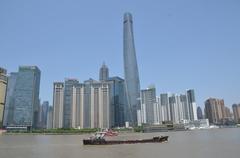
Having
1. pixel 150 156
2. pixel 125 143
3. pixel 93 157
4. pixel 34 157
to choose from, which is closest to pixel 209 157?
pixel 150 156

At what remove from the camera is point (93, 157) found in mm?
41188

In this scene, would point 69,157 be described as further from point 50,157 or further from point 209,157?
point 209,157

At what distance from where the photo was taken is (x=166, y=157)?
129ft

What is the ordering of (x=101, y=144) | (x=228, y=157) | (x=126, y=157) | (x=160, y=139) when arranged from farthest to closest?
(x=160, y=139), (x=101, y=144), (x=126, y=157), (x=228, y=157)

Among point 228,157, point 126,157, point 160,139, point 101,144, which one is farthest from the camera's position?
point 160,139

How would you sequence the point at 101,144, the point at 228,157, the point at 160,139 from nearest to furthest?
the point at 228,157 → the point at 101,144 → the point at 160,139

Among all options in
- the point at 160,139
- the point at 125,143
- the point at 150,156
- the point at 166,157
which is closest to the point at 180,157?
the point at 166,157

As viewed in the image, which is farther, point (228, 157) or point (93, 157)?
point (93, 157)

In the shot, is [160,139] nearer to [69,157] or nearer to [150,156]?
[150,156]

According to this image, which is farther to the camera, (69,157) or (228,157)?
(69,157)

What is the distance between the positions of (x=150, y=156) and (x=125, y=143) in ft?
89.1

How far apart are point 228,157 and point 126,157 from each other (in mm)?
14564

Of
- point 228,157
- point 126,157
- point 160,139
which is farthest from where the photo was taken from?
point 160,139

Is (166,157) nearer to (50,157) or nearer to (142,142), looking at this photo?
(50,157)
